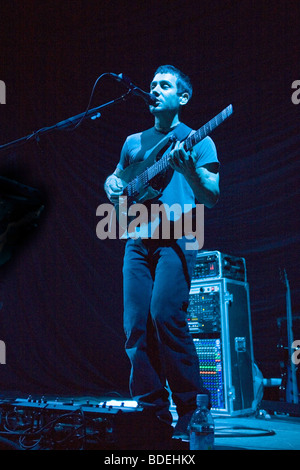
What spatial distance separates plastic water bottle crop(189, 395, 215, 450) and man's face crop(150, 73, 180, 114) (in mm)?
1416

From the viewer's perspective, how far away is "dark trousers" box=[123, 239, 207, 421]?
1.93 metres

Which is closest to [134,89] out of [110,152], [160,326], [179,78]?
[179,78]

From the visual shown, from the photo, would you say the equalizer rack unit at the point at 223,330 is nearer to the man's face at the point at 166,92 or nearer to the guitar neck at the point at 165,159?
the guitar neck at the point at 165,159

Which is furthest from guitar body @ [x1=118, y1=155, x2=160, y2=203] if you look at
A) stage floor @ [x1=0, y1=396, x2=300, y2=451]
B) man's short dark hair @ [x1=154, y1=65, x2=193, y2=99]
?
stage floor @ [x1=0, y1=396, x2=300, y2=451]

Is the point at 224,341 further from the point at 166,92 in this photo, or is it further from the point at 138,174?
the point at 166,92

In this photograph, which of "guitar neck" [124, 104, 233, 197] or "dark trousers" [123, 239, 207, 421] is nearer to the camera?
"dark trousers" [123, 239, 207, 421]

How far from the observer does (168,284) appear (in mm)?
1995

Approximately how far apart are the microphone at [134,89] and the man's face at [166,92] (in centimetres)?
11

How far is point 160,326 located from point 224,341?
1147 mm

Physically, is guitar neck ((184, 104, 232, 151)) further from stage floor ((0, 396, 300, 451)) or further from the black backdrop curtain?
stage floor ((0, 396, 300, 451))

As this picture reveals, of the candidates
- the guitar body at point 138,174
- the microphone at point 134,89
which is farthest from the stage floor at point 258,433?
the microphone at point 134,89

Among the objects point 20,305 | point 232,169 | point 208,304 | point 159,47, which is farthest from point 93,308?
point 159,47

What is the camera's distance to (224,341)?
2.96m
